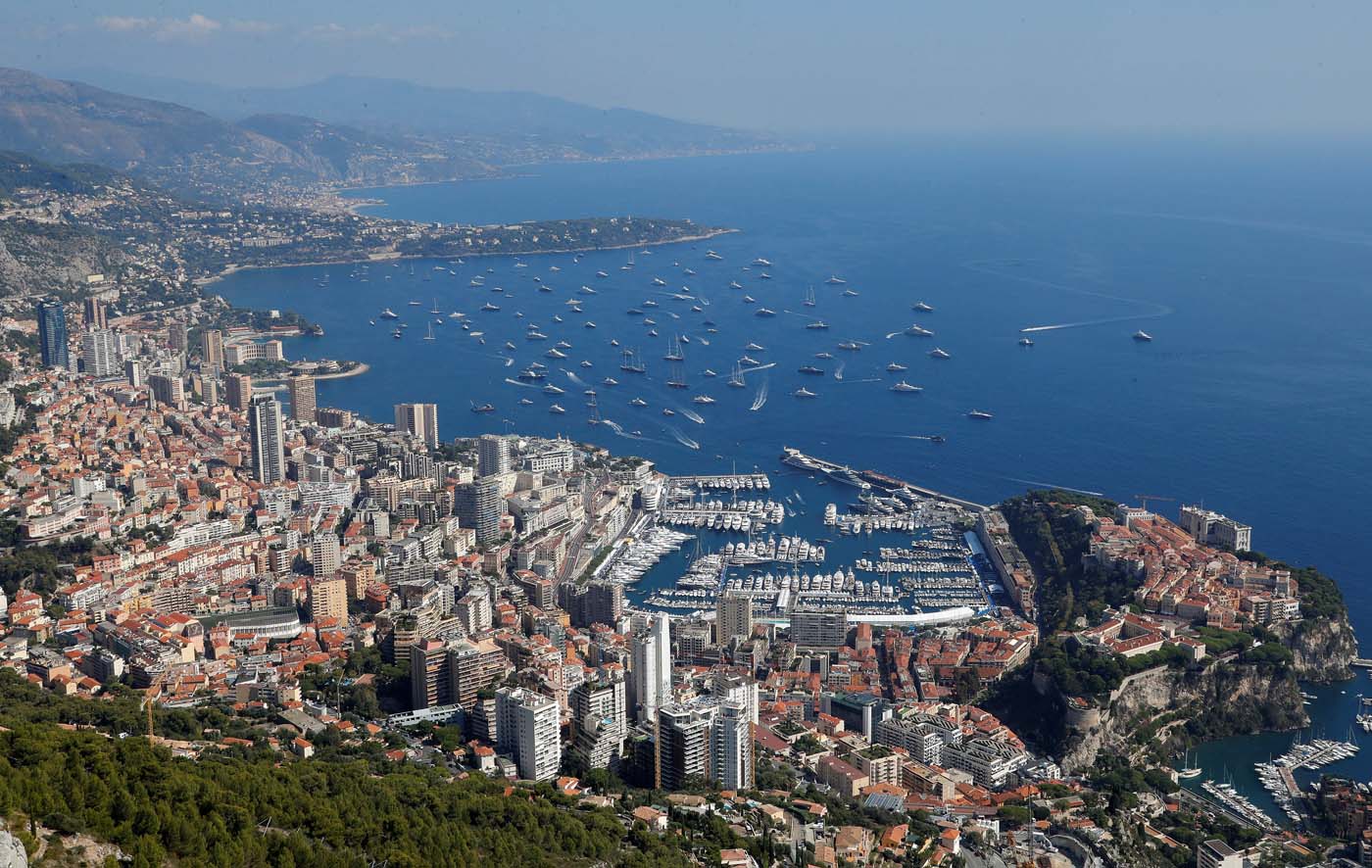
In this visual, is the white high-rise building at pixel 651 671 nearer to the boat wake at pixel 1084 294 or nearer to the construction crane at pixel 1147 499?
the construction crane at pixel 1147 499

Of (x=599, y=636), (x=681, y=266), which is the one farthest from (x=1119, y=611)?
(x=681, y=266)

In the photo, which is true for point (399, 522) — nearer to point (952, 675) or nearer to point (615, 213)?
point (952, 675)

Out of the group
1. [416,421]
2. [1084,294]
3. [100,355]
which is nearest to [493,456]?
[416,421]

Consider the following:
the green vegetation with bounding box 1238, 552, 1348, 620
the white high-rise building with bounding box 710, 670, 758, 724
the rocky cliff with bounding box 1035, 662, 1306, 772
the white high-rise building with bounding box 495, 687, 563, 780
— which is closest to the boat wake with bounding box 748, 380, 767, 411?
the green vegetation with bounding box 1238, 552, 1348, 620

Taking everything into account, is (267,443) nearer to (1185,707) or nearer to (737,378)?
(737,378)

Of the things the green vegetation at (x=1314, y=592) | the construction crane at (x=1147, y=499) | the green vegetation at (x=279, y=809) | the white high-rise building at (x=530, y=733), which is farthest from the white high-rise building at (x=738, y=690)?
the construction crane at (x=1147, y=499)

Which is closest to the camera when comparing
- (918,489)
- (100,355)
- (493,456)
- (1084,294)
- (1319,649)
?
(1319,649)
